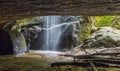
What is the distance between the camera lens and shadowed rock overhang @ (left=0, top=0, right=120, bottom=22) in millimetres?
3218

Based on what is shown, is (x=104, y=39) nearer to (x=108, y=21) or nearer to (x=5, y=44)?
(x=108, y=21)

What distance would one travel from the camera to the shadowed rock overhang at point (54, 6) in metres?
3.22

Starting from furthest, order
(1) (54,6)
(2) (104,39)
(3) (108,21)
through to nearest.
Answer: (3) (108,21) < (2) (104,39) < (1) (54,6)

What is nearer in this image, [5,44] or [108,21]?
[5,44]

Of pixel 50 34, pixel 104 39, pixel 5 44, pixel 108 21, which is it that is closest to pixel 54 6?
pixel 104 39

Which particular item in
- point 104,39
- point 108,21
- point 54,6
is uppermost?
point 54,6

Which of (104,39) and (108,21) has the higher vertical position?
(108,21)

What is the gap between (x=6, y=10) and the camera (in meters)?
3.50

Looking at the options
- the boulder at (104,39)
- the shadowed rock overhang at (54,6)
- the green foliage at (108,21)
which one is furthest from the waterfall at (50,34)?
the shadowed rock overhang at (54,6)

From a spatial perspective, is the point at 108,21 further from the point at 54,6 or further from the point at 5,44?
the point at 54,6

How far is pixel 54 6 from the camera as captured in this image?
3.42m

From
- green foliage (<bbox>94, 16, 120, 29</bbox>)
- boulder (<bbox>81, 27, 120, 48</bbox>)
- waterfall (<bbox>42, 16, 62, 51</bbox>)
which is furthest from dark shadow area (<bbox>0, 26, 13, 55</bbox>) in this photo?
green foliage (<bbox>94, 16, 120, 29</bbox>)

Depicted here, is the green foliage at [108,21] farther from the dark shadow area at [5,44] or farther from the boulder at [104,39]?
the dark shadow area at [5,44]

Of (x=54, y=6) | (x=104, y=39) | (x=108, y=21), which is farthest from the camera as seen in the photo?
(x=108, y=21)
